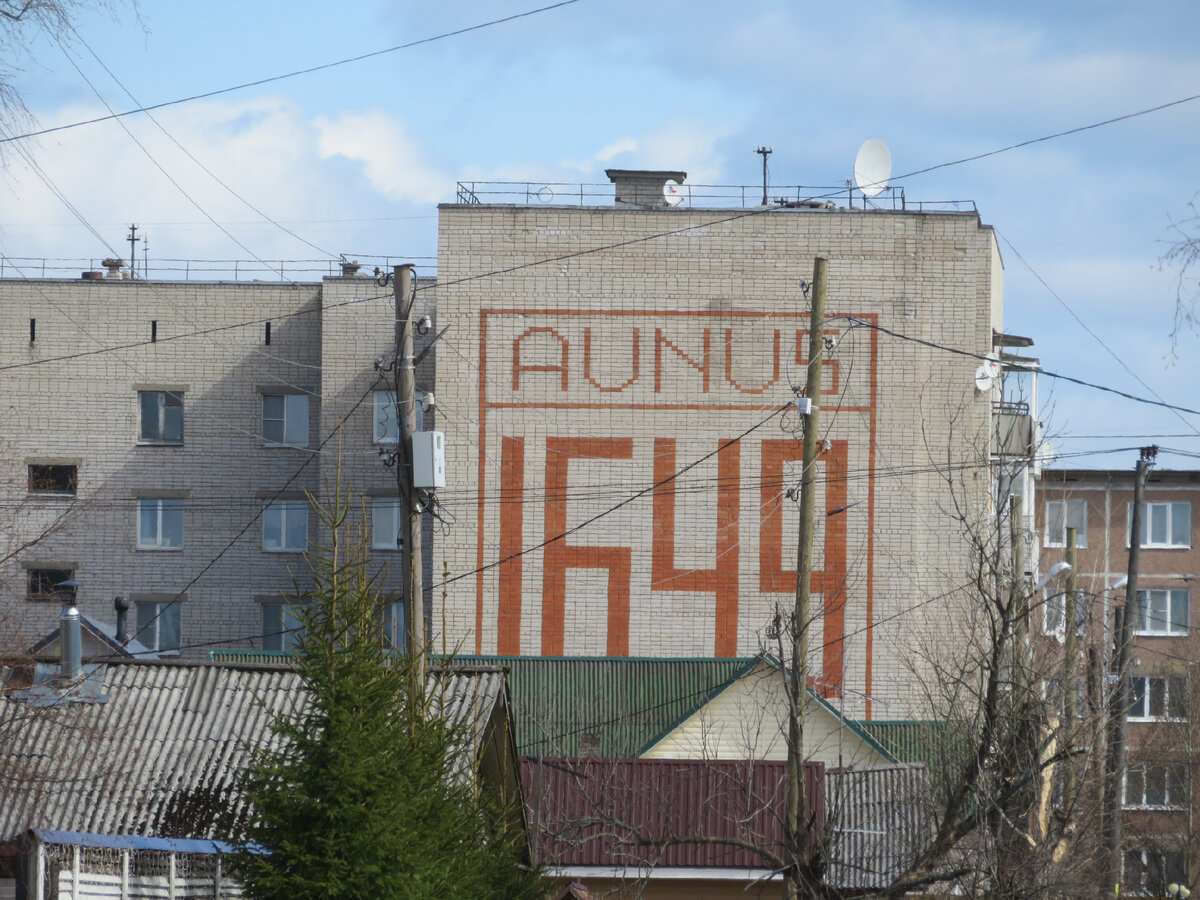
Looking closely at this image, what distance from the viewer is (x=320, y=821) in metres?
10.2

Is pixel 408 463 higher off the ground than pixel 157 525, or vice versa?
pixel 408 463

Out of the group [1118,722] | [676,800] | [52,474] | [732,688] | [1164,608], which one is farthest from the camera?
[1164,608]

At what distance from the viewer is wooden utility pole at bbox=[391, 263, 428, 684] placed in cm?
1398

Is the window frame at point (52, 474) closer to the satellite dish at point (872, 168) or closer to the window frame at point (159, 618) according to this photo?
the window frame at point (159, 618)

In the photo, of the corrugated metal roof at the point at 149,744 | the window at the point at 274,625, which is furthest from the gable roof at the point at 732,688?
the window at the point at 274,625

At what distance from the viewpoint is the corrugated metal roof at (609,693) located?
89.5 ft

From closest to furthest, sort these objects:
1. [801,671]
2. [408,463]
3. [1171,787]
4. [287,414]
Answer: [801,671] → [408,463] → [1171,787] → [287,414]

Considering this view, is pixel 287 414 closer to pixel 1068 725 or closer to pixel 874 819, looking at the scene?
pixel 874 819

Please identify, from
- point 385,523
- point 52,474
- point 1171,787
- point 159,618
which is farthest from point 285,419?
point 1171,787

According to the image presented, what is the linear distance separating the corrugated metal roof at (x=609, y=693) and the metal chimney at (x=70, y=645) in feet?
34.6

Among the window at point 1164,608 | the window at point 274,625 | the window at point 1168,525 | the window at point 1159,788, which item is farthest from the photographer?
the window at point 1168,525

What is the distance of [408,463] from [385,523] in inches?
853

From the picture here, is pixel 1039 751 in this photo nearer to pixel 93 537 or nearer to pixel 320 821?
pixel 320 821

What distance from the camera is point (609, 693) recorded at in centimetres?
2781
